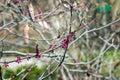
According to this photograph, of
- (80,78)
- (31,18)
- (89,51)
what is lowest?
(80,78)

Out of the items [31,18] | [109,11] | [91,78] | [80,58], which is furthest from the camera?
A: [109,11]

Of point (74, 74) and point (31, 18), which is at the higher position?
point (31, 18)

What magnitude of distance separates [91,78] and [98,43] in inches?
94.8

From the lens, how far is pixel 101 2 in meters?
8.61

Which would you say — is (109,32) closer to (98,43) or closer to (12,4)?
(98,43)

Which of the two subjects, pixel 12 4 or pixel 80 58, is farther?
pixel 80 58

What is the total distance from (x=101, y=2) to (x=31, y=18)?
4.91 m

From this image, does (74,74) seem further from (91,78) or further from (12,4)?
(12,4)

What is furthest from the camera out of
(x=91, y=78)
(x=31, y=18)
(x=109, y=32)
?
(x=109, y=32)

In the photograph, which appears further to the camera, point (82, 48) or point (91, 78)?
point (82, 48)

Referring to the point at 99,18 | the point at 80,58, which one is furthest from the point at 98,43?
the point at 80,58

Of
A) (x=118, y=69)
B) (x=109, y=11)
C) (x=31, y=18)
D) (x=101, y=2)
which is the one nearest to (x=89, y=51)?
(x=118, y=69)

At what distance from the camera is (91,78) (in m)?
7.04

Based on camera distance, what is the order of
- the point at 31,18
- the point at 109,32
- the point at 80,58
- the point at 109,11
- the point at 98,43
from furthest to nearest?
the point at 109,11 < the point at 98,43 < the point at 109,32 < the point at 80,58 < the point at 31,18
